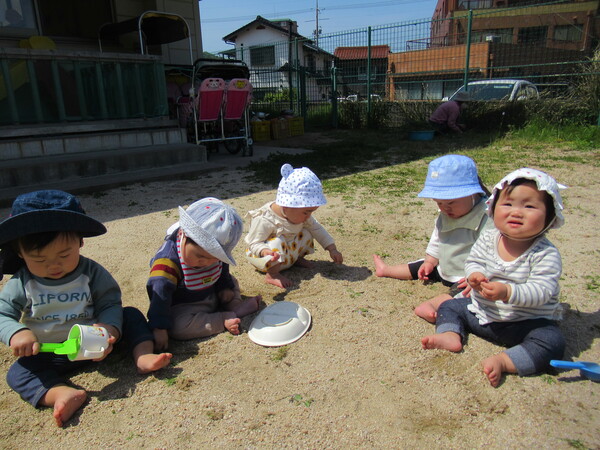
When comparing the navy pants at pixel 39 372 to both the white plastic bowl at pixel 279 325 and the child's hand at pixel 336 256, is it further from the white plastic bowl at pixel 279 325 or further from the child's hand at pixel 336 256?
the child's hand at pixel 336 256

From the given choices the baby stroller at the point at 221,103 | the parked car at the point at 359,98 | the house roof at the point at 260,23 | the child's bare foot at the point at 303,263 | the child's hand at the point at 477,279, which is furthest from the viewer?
the house roof at the point at 260,23

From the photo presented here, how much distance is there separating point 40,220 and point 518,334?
203 cm

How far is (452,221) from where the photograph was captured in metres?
2.52

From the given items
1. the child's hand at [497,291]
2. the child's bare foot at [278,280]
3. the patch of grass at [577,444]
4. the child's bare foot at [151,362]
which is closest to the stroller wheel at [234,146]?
the child's bare foot at [278,280]

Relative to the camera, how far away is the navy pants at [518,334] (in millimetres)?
1848

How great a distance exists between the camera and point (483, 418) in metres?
1.62

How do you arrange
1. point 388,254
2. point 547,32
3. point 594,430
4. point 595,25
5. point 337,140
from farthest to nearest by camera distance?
point 595,25, point 547,32, point 337,140, point 388,254, point 594,430

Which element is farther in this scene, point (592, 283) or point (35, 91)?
point (35, 91)

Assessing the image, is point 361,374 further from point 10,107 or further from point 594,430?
point 10,107

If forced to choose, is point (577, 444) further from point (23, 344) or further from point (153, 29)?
point (153, 29)

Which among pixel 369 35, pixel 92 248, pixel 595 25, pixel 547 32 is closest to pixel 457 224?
pixel 92 248

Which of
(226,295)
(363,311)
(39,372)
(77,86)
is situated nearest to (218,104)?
(77,86)

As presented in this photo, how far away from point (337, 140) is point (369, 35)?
3.36 meters

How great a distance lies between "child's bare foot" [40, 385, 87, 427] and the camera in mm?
1660
